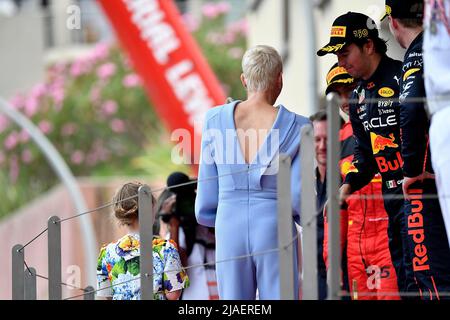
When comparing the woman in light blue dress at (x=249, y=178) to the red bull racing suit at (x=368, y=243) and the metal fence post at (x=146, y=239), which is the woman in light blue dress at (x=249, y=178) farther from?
the red bull racing suit at (x=368, y=243)

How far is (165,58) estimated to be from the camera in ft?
62.6

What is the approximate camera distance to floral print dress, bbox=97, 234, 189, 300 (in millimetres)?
8117

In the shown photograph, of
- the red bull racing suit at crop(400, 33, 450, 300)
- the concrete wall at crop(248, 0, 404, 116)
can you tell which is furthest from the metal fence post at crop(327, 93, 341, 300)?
the concrete wall at crop(248, 0, 404, 116)

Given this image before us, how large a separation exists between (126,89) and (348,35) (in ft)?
81.2

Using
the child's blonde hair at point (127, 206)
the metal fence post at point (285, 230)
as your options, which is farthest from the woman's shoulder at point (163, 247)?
the metal fence post at point (285, 230)

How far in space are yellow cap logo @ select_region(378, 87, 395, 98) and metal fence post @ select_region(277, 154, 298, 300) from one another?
140 centimetres

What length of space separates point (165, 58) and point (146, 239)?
39.3ft

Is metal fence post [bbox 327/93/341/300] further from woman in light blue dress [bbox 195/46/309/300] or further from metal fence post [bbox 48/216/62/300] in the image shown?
metal fence post [bbox 48/216/62/300]

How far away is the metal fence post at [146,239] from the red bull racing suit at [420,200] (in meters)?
1.15

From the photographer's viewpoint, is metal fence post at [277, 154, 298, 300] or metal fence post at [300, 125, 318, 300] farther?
metal fence post at [277, 154, 298, 300]

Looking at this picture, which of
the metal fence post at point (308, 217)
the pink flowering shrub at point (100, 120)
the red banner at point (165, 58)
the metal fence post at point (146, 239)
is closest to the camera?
the metal fence post at point (308, 217)

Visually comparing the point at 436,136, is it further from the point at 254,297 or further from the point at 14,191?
A: the point at 14,191

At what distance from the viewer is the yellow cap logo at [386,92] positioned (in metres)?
8.07
